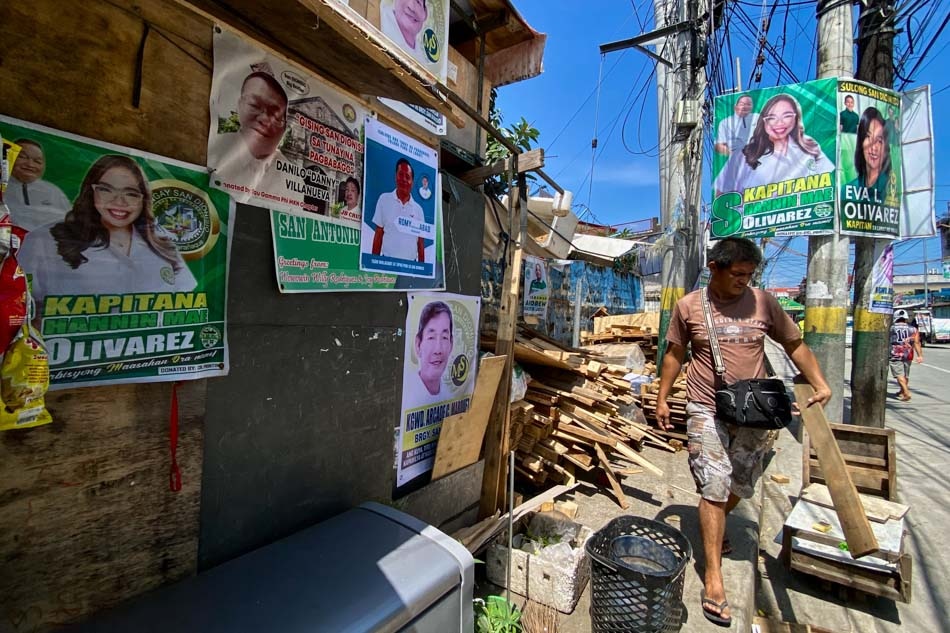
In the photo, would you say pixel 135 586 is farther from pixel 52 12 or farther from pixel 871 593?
pixel 871 593

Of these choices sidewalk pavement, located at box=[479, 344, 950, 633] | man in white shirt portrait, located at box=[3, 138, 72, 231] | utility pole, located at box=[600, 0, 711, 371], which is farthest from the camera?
utility pole, located at box=[600, 0, 711, 371]

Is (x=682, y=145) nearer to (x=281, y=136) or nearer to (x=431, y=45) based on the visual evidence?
(x=431, y=45)

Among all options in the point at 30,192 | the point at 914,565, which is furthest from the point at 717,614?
the point at 30,192

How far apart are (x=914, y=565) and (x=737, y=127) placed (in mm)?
6267

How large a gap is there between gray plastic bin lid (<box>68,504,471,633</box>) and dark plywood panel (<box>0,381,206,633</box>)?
0.19m

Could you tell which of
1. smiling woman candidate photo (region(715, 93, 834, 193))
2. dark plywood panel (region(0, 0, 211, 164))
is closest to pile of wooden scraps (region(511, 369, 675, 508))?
dark plywood panel (region(0, 0, 211, 164))

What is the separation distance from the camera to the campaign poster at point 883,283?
23.1 ft

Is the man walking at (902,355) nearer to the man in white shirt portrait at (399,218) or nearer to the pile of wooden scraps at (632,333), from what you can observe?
the pile of wooden scraps at (632,333)

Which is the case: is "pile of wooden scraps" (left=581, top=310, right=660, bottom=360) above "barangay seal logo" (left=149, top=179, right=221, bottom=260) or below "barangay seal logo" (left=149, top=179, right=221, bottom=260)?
below

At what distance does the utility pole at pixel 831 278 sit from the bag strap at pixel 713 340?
4795 millimetres

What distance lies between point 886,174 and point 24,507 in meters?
9.92

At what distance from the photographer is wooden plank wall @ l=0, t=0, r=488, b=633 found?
146 centimetres

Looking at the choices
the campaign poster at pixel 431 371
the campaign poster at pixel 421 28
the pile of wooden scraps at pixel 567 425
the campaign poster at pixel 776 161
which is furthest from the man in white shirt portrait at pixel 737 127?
the campaign poster at pixel 431 371

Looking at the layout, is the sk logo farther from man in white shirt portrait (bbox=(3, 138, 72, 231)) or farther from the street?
the street
